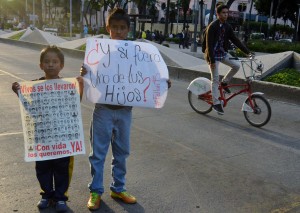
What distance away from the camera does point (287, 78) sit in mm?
10133

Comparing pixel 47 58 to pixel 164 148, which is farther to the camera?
pixel 164 148

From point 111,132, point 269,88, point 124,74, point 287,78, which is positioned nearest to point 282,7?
point 287,78

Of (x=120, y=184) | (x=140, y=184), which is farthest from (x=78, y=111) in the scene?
(x=140, y=184)

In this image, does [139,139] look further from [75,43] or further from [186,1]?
[186,1]

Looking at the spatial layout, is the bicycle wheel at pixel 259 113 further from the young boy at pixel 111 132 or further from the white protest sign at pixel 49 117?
the white protest sign at pixel 49 117

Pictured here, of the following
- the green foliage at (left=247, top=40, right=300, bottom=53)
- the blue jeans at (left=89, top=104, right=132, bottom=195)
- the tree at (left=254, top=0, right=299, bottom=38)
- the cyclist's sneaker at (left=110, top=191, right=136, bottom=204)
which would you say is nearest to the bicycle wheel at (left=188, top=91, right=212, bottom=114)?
the cyclist's sneaker at (left=110, top=191, right=136, bottom=204)

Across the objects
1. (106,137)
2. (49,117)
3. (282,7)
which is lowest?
(106,137)

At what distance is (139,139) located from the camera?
5836mm

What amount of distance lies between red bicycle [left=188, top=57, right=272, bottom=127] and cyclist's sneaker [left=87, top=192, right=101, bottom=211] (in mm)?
3985

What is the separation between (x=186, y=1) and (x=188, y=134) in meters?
61.4

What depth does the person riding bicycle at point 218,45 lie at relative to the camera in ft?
22.1

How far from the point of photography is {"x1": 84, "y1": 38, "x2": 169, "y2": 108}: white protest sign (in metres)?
3.36

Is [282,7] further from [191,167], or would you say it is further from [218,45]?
[191,167]

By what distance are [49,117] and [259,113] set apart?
4419 mm
